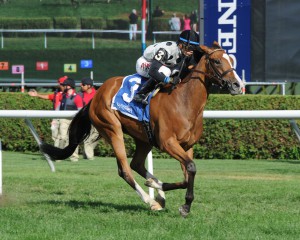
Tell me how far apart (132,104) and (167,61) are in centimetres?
52

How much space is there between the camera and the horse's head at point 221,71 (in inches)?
290

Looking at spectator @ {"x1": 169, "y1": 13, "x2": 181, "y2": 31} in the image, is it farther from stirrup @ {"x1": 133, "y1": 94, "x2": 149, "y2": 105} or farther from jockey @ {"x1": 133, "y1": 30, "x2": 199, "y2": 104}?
stirrup @ {"x1": 133, "y1": 94, "x2": 149, "y2": 105}

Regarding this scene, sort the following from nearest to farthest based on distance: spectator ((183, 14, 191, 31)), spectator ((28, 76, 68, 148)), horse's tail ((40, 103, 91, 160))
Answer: horse's tail ((40, 103, 91, 160)), spectator ((28, 76, 68, 148)), spectator ((183, 14, 191, 31))

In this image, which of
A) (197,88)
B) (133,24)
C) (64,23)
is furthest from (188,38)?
(64,23)

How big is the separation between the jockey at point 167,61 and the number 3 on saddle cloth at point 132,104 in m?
0.08

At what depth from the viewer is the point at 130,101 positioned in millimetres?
7895

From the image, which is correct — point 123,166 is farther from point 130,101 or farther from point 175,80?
point 175,80

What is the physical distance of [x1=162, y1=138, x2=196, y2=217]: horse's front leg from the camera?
7.16 meters

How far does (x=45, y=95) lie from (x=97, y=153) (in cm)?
153

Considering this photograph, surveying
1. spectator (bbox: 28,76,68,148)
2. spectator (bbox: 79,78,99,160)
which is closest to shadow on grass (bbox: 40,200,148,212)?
spectator (bbox: 79,78,99,160)

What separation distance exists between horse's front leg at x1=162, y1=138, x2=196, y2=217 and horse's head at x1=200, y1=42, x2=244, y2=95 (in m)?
0.67

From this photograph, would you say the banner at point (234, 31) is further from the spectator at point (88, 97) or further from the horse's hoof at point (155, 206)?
the horse's hoof at point (155, 206)

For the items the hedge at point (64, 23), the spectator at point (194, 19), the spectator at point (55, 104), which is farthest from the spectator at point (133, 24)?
the spectator at point (55, 104)

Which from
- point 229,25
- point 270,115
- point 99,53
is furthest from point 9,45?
point 270,115
